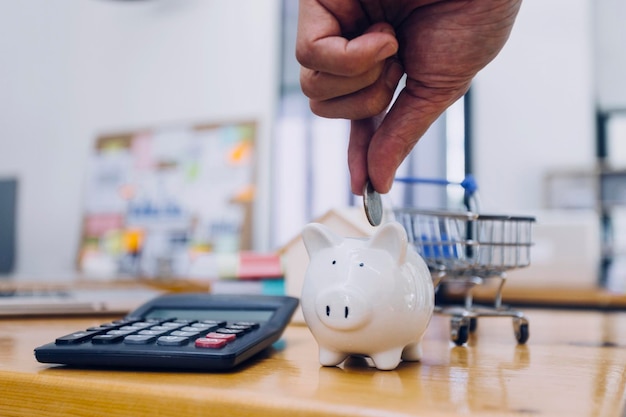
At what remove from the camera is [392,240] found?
1.25 feet

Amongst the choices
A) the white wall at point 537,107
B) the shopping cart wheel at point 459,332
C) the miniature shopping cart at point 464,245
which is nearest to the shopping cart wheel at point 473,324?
the miniature shopping cart at point 464,245

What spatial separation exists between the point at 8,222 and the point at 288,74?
1296 mm

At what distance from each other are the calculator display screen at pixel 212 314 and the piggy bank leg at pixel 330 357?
0.12 metres

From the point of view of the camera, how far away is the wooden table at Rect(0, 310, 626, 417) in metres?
0.28

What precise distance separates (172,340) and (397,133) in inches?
8.6

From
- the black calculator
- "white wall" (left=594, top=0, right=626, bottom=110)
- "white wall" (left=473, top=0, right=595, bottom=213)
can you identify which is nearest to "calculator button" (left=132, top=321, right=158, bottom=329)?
the black calculator

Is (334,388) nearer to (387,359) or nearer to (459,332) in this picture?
(387,359)

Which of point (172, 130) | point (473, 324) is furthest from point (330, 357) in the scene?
point (172, 130)

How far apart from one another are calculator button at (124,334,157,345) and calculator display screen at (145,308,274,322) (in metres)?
0.14

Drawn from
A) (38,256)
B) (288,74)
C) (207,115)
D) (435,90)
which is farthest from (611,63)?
(435,90)

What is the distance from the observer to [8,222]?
6.82 ft

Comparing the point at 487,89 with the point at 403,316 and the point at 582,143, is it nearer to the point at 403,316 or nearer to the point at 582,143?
the point at 582,143

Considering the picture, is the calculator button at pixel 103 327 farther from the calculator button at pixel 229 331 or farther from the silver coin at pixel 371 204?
the silver coin at pixel 371 204

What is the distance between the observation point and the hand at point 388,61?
358mm
